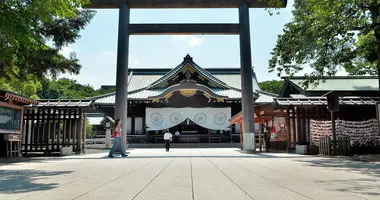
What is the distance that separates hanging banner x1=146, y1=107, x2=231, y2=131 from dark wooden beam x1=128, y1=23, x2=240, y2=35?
12.1m

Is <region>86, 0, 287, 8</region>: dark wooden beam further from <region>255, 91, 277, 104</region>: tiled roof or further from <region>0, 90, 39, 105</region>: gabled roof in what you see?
<region>255, 91, 277, 104</region>: tiled roof

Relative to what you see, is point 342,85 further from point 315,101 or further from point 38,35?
point 38,35

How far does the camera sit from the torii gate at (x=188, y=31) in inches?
559

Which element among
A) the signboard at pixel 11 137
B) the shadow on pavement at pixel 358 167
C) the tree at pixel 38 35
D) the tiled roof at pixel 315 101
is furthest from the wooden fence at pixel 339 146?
the signboard at pixel 11 137

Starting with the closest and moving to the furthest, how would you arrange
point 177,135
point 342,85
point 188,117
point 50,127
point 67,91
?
point 50,127, point 342,85, point 188,117, point 177,135, point 67,91

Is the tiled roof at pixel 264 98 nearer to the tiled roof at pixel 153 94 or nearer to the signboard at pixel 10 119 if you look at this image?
the tiled roof at pixel 153 94

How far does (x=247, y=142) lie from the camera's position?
14203mm

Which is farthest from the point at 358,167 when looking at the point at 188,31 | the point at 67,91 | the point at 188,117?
the point at 67,91

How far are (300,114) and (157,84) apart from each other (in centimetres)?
1521

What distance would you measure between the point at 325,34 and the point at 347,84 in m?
11.8

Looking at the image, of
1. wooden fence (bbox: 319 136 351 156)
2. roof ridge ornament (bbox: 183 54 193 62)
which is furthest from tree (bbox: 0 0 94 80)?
roof ridge ornament (bbox: 183 54 193 62)

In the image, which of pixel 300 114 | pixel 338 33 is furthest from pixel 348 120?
pixel 338 33

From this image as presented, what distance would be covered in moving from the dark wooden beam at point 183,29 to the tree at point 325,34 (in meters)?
3.18

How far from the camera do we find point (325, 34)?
10398 millimetres
